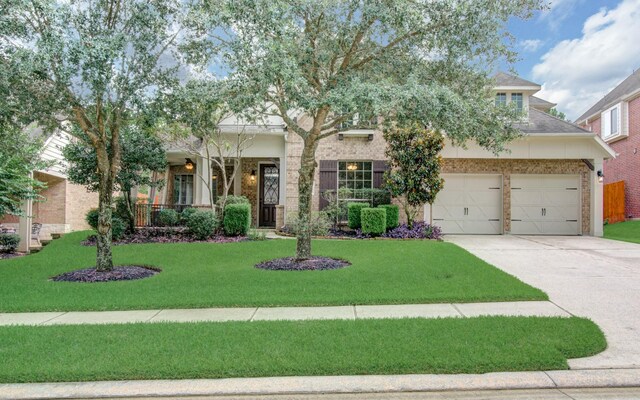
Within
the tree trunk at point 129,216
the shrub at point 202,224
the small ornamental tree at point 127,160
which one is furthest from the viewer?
the tree trunk at point 129,216

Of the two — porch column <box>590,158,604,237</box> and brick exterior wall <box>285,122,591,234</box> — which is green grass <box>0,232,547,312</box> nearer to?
brick exterior wall <box>285,122,591,234</box>

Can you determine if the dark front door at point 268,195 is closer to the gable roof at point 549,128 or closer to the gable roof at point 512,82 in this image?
the gable roof at point 512,82

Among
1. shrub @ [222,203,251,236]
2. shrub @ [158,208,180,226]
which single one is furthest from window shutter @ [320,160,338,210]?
shrub @ [158,208,180,226]

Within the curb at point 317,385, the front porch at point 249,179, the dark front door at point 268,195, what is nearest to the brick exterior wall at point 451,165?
the front porch at point 249,179

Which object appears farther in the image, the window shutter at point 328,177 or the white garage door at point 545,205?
the white garage door at point 545,205

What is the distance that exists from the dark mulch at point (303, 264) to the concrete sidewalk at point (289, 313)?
9.10 ft

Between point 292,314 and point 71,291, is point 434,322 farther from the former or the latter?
point 71,291

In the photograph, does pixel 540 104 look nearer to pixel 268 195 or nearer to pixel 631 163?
pixel 631 163

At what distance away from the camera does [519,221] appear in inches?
614

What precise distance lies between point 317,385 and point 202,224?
33.6 ft

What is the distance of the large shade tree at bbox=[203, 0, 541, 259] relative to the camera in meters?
6.67

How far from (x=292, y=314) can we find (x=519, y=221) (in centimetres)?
1273

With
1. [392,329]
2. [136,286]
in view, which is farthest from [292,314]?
[136,286]

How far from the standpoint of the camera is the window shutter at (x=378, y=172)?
15.1 m
